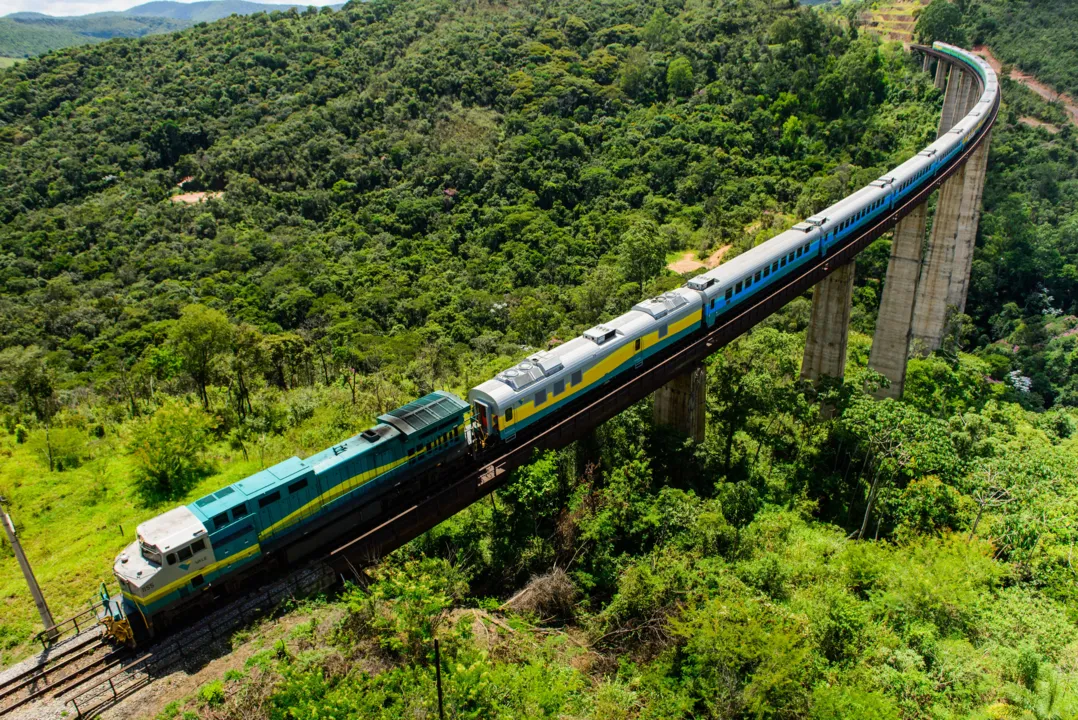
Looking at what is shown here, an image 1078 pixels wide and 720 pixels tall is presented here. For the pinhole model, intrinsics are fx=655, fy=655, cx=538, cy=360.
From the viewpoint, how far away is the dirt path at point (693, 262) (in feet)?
199

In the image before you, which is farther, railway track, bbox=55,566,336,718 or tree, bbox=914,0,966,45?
tree, bbox=914,0,966,45

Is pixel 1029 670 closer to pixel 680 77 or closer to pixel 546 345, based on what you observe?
pixel 546 345

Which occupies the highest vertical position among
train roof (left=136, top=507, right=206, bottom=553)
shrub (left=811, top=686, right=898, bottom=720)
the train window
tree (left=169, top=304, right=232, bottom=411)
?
train roof (left=136, top=507, right=206, bottom=553)

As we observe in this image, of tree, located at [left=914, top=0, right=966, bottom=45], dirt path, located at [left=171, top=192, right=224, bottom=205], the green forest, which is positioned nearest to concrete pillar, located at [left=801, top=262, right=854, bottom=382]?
the green forest

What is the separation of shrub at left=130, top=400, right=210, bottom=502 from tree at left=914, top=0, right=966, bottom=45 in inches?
4231

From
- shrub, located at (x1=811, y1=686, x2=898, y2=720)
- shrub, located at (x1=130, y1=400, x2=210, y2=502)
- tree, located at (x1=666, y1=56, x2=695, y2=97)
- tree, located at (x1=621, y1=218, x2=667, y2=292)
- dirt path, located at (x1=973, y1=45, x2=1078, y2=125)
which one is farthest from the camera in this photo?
dirt path, located at (x1=973, y1=45, x2=1078, y2=125)

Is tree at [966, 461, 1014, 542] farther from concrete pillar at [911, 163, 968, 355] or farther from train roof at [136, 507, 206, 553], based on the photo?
concrete pillar at [911, 163, 968, 355]

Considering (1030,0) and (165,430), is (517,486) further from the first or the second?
(1030,0)

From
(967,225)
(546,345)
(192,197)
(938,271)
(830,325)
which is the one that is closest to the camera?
(830,325)

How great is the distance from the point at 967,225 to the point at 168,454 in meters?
67.5

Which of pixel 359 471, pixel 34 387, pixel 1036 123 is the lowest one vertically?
pixel 1036 123

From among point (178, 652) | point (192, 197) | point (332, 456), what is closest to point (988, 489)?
point (332, 456)

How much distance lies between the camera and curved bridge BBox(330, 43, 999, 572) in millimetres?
22641

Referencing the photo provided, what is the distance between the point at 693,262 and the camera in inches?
2464
